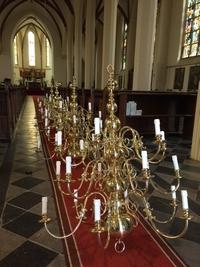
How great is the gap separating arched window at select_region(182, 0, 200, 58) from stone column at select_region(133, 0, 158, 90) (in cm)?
614

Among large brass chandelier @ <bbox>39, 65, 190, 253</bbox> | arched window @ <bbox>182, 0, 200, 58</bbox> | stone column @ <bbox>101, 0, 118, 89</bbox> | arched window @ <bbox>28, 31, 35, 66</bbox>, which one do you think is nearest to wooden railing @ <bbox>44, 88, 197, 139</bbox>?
stone column @ <bbox>101, 0, 118, 89</bbox>

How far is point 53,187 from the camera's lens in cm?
344

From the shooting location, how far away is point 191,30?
13.3 m

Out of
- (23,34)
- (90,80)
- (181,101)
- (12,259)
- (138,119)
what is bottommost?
(12,259)

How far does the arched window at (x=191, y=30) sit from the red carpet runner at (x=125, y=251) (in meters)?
12.2

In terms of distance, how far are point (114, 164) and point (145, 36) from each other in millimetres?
6574

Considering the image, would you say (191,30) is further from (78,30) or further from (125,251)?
(125,251)

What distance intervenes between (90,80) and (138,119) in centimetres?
883

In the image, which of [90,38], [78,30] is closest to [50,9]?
[78,30]

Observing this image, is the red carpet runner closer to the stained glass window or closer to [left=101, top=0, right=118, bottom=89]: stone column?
[left=101, top=0, right=118, bottom=89]: stone column

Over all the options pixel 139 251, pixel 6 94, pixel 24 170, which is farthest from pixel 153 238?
pixel 6 94

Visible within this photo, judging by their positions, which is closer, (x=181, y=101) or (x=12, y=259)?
(x=12, y=259)

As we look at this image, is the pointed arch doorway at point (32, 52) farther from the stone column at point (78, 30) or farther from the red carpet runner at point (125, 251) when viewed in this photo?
the red carpet runner at point (125, 251)

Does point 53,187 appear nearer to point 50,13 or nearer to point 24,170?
point 24,170
